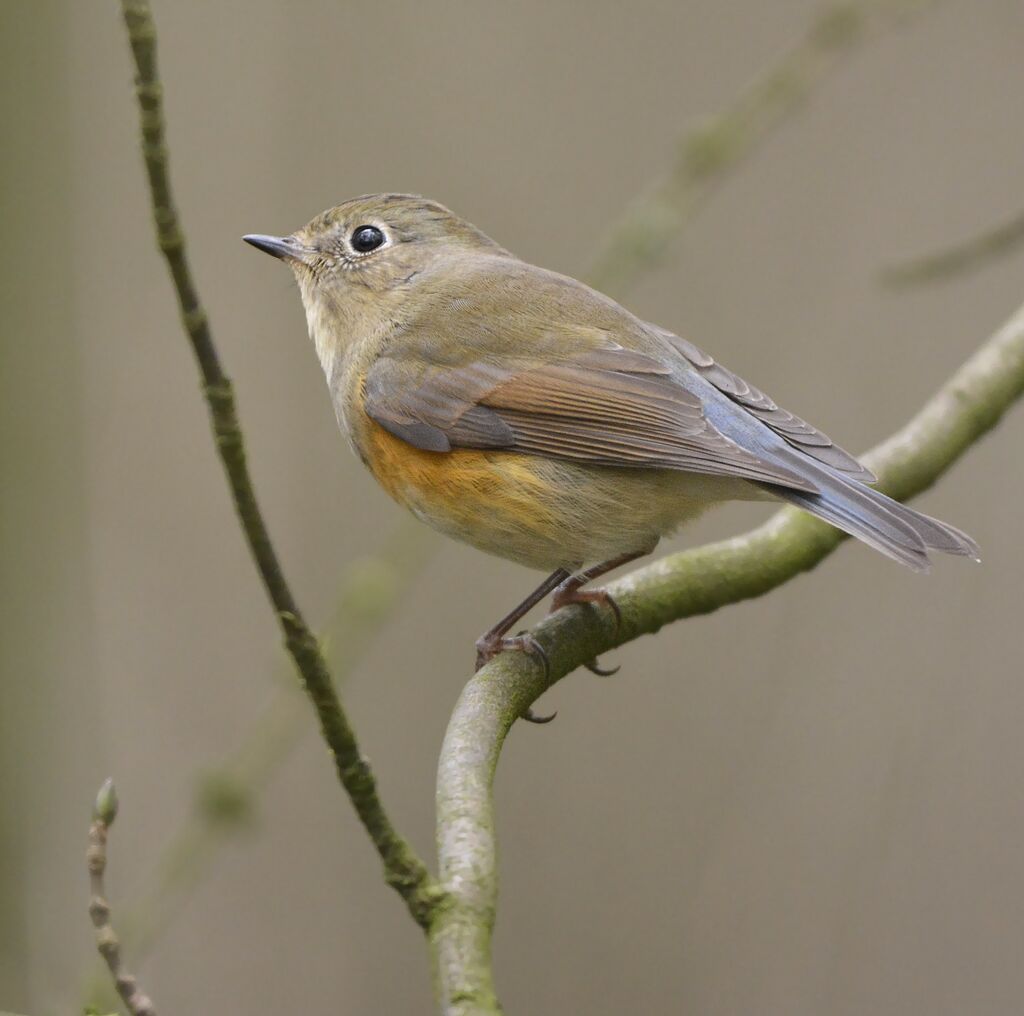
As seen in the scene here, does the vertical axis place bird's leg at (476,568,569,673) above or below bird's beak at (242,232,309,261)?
below

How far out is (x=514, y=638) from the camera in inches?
124

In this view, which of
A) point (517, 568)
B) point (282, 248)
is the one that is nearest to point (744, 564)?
point (282, 248)

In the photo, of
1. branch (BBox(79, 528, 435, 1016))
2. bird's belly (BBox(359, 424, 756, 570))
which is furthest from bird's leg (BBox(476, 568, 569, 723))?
branch (BBox(79, 528, 435, 1016))

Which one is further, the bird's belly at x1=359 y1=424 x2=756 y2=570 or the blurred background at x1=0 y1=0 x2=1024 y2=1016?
the blurred background at x1=0 y1=0 x2=1024 y2=1016

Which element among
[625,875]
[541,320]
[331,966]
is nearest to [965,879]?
[625,875]

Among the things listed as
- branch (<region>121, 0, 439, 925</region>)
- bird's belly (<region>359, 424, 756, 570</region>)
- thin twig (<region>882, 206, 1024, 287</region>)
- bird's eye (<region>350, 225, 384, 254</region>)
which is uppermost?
A: bird's eye (<region>350, 225, 384, 254</region>)

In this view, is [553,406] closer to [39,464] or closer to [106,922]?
[106,922]

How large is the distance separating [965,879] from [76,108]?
13.2 ft

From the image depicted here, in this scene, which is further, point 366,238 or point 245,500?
point 366,238

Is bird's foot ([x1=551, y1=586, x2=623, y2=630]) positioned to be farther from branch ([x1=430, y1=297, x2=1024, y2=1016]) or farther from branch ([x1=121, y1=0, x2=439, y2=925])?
branch ([x1=121, y1=0, x2=439, y2=925])

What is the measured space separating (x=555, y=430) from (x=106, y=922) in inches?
65.3

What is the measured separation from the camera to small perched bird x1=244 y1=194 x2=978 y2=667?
328 centimetres

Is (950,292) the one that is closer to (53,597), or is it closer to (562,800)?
(562,800)

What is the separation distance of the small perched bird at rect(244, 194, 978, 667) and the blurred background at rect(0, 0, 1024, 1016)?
4.16ft
